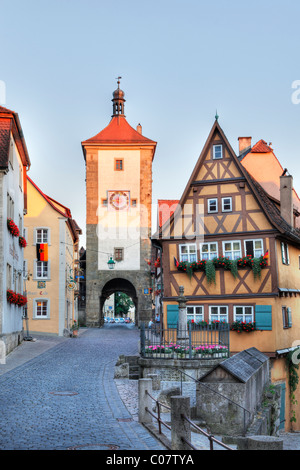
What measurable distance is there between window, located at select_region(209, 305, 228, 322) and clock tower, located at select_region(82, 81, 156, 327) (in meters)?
29.2

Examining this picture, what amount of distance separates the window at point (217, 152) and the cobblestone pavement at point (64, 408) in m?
9.94

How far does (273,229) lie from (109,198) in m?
32.2

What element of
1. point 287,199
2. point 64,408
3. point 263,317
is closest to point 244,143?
point 287,199

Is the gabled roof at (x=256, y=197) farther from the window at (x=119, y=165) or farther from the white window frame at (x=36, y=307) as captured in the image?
the window at (x=119, y=165)

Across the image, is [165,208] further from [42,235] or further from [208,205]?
[208,205]

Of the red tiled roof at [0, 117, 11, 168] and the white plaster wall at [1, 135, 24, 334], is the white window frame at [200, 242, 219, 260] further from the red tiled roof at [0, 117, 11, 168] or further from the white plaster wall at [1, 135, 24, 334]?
the red tiled roof at [0, 117, 11, 168]

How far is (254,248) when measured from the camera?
2609 cm

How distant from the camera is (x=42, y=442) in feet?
32.8

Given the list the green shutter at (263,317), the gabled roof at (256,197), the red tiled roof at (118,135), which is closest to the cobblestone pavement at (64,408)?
the green shutter at (263,317)

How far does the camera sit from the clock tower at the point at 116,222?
2212 inches

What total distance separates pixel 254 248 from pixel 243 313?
276 cm

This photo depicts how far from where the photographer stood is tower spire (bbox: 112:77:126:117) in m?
62.4

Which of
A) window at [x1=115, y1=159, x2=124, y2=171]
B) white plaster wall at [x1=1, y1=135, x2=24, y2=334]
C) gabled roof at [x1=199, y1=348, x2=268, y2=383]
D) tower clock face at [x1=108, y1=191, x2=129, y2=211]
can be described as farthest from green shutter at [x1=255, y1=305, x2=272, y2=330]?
window at [x1=115, y1=159, x2=124, y2=171]
